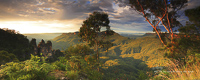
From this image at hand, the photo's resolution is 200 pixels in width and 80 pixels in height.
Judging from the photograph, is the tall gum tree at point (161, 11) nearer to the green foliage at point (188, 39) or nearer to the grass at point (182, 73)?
the green foliage at point (188, 39)

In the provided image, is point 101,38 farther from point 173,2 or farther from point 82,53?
point 173,2

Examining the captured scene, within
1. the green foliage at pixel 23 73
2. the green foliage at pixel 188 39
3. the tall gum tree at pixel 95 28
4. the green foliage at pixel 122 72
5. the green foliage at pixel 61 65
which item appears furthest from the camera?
the tall gum tree at pixel 95 28

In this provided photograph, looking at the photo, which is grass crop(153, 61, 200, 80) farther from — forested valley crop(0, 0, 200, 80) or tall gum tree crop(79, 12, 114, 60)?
tall gum tree crop(79, 12, 114, 60)

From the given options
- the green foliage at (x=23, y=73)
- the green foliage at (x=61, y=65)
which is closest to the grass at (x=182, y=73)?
the green foliage at (x=23, y=73)

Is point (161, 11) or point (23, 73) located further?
point (161, 11)

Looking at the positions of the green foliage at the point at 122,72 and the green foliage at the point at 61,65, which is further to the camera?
the green foliage at the point at 122,72

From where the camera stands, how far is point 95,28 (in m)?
18.2

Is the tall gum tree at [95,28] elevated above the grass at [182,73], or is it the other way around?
the tall gum tree at [95,28]

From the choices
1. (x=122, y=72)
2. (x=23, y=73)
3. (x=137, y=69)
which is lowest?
(x=122, y=72)

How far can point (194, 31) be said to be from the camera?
35.8 ft

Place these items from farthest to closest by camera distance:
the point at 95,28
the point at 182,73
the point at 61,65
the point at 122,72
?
the point at 122,72, the point at 95,28, the point at 61,65, the point at 182,73

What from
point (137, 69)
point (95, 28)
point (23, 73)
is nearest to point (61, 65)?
point (23, 73)

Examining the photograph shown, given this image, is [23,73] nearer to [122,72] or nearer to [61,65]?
[61,65]

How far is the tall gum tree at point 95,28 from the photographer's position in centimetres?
1739
